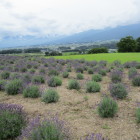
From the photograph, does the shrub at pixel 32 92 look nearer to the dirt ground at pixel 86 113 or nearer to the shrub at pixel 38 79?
the dirt ground at pixel 86 113

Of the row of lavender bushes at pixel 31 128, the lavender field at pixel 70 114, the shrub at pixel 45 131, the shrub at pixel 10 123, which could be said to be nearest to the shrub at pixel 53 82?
the lavender field at pixel 70 114

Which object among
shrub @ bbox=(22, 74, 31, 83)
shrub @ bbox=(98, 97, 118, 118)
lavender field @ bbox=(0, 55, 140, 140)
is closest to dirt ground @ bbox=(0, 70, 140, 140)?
lavender field @ bbox=(0, 55, 140, 140)

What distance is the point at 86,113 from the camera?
598 centimetres

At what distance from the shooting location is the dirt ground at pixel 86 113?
467cm

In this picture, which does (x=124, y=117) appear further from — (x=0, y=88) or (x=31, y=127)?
(x=0, y=88)

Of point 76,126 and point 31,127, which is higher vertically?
point 31,127

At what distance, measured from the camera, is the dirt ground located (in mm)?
4671

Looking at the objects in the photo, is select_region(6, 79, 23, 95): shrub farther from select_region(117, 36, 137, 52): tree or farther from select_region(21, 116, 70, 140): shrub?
select_region(117, 36, 137, 52): tree

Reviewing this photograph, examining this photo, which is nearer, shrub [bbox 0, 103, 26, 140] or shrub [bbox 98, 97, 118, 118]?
shrub [bbox 0, 103, 26, 140]

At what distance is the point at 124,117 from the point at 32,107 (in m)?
3.21

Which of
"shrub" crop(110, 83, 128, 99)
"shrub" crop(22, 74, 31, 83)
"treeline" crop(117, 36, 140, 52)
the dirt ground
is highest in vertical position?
"treeline" crop(117, 36, 140, 52)

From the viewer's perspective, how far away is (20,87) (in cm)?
865

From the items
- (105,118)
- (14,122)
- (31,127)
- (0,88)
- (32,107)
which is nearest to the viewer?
(31,127)

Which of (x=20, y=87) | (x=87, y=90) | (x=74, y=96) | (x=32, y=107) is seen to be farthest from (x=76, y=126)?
(x=20, y=87)
